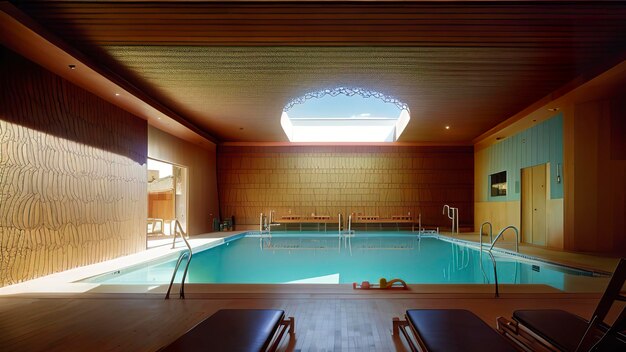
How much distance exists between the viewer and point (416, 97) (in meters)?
7.55

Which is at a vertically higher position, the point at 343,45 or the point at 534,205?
the point at 343,45

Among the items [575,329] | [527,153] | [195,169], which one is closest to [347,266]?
[575,329]

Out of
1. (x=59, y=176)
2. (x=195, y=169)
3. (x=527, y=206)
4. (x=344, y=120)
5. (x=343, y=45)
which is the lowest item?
(x=527, y=206)

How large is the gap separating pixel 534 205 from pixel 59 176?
9604 mm

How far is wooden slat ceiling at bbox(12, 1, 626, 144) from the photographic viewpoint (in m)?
4.15

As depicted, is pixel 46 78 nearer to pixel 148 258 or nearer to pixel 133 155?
pixel 133 155

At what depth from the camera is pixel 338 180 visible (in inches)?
512

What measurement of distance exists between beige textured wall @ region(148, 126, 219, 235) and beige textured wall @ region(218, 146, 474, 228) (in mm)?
693

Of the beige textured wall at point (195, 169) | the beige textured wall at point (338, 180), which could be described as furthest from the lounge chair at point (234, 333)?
the beige textured wall at point (338, 180)

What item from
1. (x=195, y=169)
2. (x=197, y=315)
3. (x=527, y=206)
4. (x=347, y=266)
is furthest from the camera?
(x=195, y=169)

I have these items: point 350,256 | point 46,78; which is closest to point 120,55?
point 46,78

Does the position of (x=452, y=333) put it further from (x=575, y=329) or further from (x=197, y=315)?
(x=197, y=315)

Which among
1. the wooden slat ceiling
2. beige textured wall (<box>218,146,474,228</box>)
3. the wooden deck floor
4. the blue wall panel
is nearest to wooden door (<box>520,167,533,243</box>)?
the blue wall panel

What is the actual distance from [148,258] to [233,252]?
224cm
